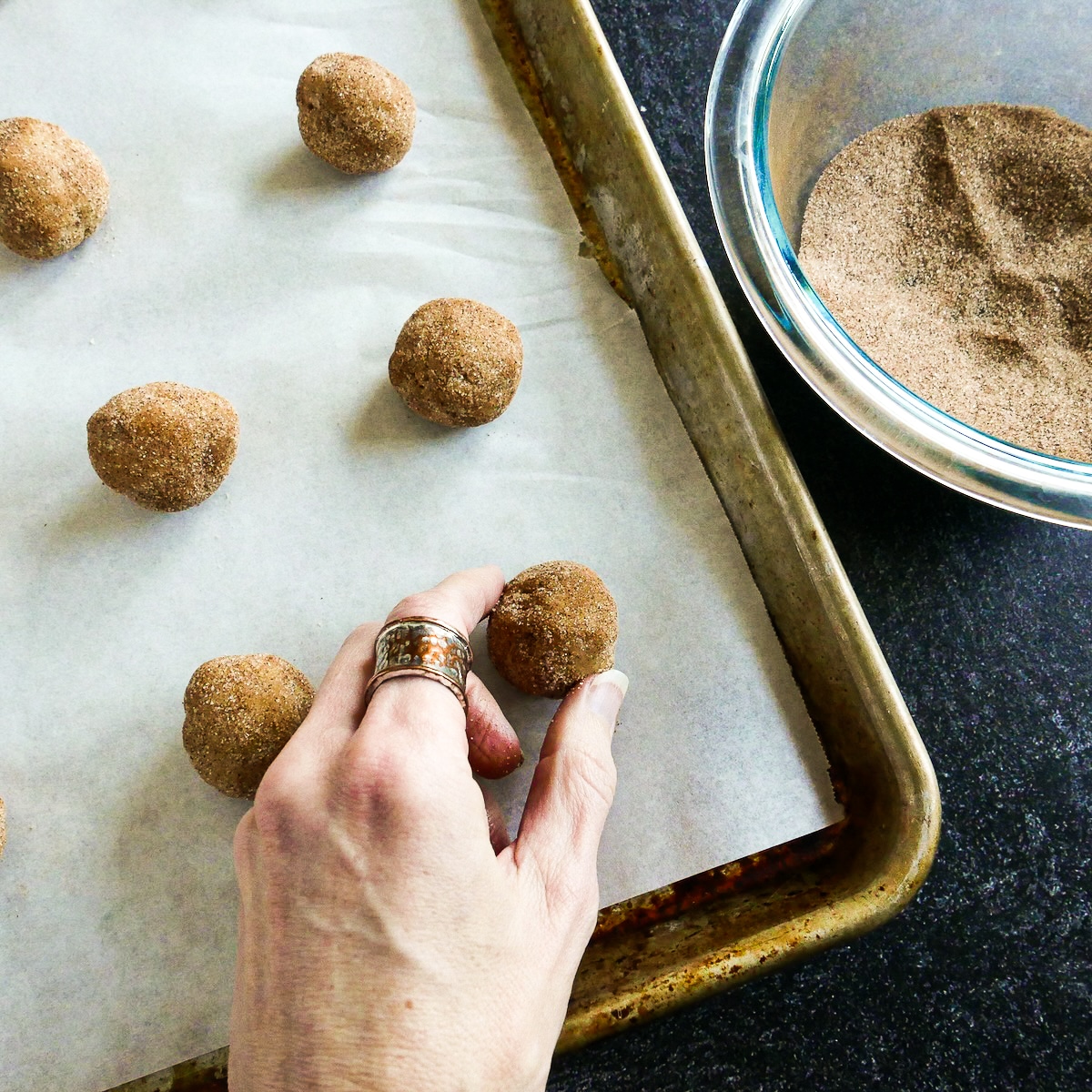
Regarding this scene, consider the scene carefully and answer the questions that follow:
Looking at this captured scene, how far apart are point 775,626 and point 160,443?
82 centimetres

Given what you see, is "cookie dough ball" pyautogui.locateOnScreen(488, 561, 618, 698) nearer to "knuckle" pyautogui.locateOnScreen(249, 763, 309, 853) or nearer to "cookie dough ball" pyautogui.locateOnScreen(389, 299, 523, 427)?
"cookie dough ball" pyautogui.locateOnScreen(389, 299, 523, 427)

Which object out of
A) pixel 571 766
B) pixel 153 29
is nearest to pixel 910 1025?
pixel 571 766

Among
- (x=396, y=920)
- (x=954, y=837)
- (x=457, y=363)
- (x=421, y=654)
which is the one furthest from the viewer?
(x=954, y=837)

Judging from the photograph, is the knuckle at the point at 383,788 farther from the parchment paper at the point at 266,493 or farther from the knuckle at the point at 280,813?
the parchment paper at the point at 266,493

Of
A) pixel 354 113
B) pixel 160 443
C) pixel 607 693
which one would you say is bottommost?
pixel 607 693

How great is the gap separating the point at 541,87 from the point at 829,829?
1.13m

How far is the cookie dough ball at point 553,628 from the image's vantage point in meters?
1.15

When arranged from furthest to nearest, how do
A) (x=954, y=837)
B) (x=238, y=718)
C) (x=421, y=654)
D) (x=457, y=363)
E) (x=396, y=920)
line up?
1. (x=954, y=837)
2. (x=457, y=363)
3. (x=238, y=718)
4. (x=421, y=654)
5. (x=396, y=920)

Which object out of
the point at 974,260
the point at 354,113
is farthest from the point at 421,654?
the point at 974,260

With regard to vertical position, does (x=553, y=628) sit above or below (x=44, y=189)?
below

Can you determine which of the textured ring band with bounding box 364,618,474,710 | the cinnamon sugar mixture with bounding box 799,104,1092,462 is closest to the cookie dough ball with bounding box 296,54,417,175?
the cinnamon sugar mixture with bounding box 799,104,1092,462

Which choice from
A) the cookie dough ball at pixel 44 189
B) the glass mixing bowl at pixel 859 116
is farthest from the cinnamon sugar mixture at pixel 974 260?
the cookie dough ball at pixel 44 189

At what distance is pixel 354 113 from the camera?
4.20 feet

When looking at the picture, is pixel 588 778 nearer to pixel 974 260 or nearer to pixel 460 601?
pixel 460 601
